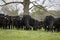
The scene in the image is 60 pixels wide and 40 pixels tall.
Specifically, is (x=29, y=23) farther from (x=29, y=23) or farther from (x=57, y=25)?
(x=57, y=25)

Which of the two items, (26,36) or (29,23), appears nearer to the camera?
(26,36)

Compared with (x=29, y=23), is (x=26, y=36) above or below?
below

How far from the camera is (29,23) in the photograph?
193 inches

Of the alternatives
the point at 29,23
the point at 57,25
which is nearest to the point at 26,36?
the point at 29,23

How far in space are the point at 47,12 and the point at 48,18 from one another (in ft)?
8.67

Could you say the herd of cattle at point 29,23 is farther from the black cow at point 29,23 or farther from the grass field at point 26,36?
the grass field at point 26,36

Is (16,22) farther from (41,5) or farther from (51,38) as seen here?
(41,5)

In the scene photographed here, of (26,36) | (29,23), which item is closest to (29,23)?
(29,23)

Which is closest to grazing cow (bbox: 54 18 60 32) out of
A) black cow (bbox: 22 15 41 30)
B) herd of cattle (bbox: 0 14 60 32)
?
herd of cattle (bbox: 0 14 60 32)

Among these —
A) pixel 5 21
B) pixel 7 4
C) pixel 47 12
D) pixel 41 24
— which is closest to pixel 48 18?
pixel 41 24

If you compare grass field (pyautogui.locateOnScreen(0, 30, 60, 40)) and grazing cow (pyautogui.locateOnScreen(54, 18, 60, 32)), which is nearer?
grass field (pyautogui.locateOnScreen(0, 30, 60, 40))

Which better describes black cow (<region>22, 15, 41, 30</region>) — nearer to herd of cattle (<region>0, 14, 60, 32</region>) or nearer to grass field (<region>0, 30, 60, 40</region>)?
herd of cattle (<region>0, 14, 60, 32</region>)

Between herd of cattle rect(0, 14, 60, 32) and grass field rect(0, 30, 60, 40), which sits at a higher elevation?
herd of cattle rect(0, 14, 60, 32)

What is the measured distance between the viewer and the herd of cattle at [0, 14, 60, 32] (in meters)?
4.81
